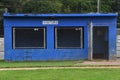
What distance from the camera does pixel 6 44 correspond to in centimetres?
2495

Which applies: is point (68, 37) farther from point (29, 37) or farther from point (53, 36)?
point (29, 37)

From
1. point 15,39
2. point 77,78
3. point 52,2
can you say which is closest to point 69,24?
point 15,39

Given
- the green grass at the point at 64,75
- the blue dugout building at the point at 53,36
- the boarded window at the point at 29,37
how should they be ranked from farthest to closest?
the boarded window at the point at 29,37, the blue dugout building at the point at 53,36, the green grass at the point at 64,75

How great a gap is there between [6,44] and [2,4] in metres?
30.2

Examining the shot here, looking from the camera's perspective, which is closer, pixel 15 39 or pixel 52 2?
pixel 15 39

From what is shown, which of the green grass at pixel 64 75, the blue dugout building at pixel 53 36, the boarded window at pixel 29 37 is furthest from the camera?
the boarded window at pixel 29 37

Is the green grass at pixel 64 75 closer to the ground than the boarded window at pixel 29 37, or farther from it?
closer to the ground

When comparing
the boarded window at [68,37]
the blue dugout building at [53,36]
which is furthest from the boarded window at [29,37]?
the boarded window at [68,37]

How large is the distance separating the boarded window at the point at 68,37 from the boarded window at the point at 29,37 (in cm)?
88

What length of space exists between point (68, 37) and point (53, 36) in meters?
0.91

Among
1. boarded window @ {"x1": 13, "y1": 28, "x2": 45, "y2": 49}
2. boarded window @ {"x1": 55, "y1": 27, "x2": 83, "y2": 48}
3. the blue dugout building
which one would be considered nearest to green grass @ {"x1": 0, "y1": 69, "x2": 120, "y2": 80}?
the blue dugout building

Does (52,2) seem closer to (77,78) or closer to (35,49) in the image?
(35,49)

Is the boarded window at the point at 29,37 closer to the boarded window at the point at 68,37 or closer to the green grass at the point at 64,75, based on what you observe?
the boarded window at the point at 68,37

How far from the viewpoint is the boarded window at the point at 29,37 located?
25.0 m
